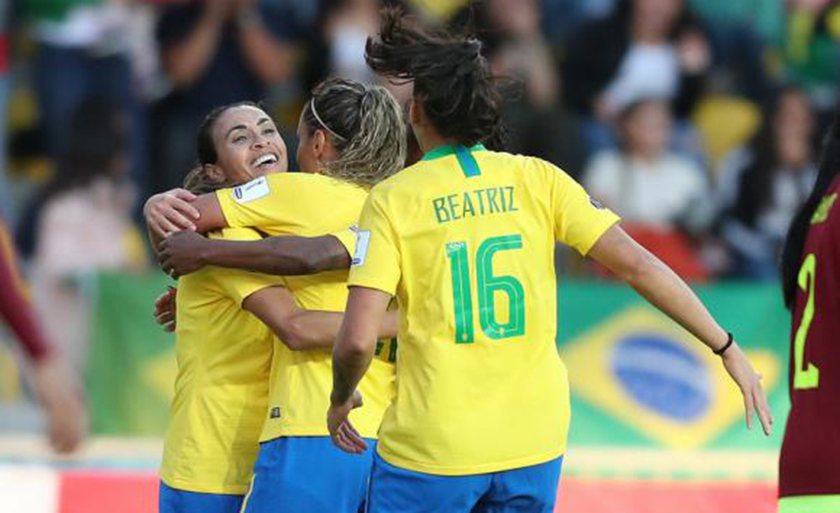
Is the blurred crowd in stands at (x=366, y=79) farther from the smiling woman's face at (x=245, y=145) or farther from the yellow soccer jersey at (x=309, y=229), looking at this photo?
the yellow soccer jersey at (x=309, y=229)

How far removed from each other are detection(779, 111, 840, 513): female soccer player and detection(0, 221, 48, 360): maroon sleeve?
7.35 feet

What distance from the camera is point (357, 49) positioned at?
12.3m

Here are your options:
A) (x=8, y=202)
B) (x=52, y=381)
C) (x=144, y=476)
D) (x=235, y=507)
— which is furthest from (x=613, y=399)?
(x=52, y=381)

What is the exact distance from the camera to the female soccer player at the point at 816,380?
4734mm

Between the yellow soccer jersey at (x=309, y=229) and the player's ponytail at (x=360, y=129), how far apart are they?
82 millimetres

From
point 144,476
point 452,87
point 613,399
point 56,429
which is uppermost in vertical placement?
point 452,87

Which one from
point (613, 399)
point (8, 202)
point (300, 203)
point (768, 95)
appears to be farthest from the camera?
point (768, 95)

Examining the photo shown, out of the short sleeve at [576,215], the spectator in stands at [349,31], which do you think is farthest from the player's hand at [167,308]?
the spectator in stands at [349,31]

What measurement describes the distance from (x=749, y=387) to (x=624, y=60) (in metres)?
8.44

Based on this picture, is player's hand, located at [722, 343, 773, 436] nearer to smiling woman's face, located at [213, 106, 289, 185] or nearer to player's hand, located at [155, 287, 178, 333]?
smiling woman's face, located at [213, 106, 289, 185]

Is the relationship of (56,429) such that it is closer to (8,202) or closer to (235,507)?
(235,507)

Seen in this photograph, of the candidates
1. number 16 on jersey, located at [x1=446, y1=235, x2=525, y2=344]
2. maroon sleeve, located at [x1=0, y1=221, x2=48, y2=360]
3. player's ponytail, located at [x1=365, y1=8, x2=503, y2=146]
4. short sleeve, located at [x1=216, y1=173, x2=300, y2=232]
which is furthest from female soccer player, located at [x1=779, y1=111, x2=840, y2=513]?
maroon sleeve, located at [x1=0, y1=221, x2=48, y2=360]

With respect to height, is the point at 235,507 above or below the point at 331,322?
below

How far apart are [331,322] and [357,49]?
7280 mm
